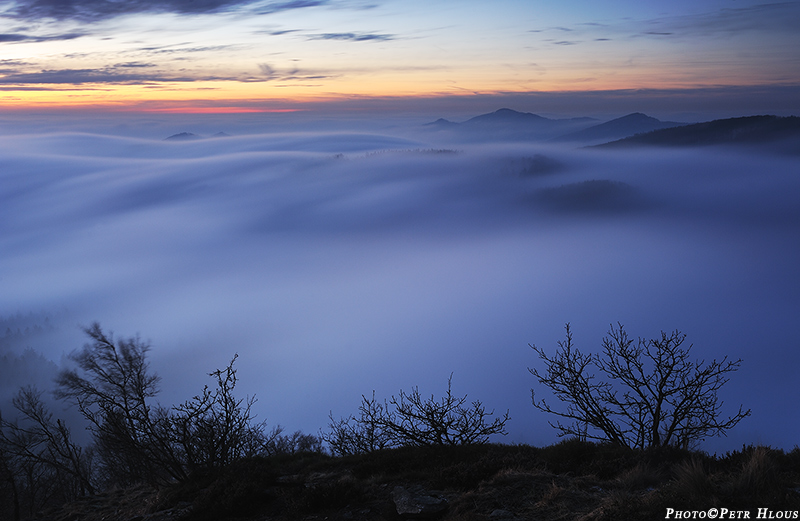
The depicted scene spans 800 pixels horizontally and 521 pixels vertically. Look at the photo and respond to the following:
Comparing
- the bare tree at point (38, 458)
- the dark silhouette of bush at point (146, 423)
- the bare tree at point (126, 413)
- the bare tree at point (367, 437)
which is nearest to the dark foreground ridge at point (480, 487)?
the dark silhouette of bush at point (146, 423)

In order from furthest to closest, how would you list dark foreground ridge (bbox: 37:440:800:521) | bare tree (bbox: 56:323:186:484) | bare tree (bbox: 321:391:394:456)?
bare tree (bbox: 321:391:394:456) → bare tree (bbox: 56:323:186:484) → dark foreground ridge (bbox: 37:440:800:521)

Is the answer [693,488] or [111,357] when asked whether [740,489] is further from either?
[111,357]

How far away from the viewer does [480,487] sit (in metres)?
9.33

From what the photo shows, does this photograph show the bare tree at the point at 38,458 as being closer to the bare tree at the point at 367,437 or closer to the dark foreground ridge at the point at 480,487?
the dark foreground ridge at the point at 480,487

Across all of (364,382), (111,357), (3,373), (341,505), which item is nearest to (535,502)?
(341,505)

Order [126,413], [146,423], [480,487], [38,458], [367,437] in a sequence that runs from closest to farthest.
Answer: [480,487], [146,423], [126,413], [38,458], [367,437]

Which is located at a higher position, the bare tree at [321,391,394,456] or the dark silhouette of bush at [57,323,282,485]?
the dark silhouette of bush at [57,323,282,485]

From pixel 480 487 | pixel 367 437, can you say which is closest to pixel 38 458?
pixel 367 437

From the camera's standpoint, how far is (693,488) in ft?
23.3

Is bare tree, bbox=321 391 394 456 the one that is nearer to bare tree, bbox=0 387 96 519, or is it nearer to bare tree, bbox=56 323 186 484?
bare tree, bbox=56 323 186 484

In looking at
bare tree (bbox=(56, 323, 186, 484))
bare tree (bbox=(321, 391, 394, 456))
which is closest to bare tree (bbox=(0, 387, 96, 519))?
bare tree (bbox=(56, 323, 186, 484))

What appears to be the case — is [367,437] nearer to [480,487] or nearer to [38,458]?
[480,487]

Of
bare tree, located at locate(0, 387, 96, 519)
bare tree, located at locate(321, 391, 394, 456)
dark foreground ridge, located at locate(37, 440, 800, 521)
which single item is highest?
dark foreground ridge, located at locate(37, 440, 800, 521)

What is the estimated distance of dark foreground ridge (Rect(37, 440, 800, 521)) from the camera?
719cm
